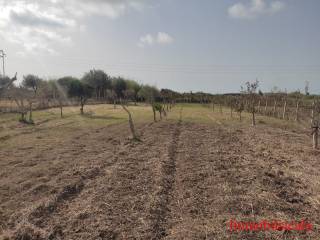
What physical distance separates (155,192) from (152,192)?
0.44 feet

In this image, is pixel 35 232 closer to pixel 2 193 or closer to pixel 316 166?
pixel 2 193

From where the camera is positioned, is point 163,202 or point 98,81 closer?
point 163,202

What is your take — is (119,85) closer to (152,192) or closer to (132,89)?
(132,89)

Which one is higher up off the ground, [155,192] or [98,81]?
[98,81]

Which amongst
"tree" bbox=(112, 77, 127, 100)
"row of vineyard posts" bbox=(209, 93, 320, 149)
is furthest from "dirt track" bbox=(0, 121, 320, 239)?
"tree" bbox=(112, 77, 127, 100)

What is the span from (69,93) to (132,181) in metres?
83.7

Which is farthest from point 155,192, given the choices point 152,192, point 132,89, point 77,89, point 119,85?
point 119,85

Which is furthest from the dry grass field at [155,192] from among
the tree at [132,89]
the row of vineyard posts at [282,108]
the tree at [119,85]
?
the tree at [119,85]

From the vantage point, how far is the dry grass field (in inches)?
320

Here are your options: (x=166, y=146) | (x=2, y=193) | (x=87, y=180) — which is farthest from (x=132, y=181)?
(x=166, y=146)

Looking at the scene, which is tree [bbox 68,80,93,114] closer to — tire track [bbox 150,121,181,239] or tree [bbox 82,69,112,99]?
tree [bbox 82,69,112,99]

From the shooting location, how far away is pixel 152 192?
11.0 meters

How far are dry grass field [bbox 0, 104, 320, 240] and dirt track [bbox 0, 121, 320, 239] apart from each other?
24 mm

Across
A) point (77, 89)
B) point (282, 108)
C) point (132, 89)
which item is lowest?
point (282, 108)
